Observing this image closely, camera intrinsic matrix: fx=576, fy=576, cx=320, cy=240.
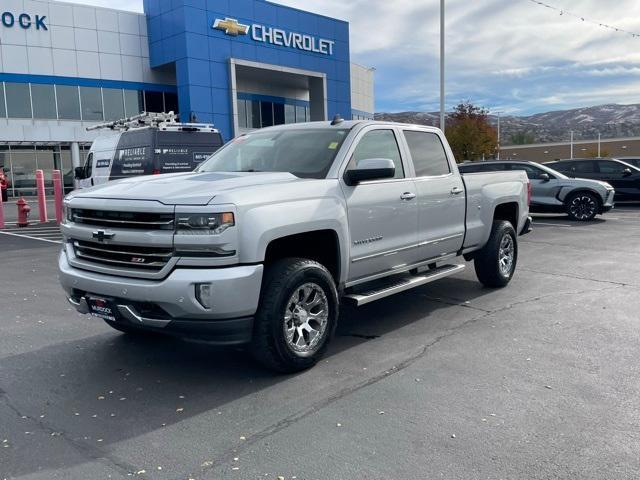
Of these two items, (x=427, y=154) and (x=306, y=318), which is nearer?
(x=306, y=318)

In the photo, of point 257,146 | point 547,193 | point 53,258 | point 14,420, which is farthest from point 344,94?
point 14,420

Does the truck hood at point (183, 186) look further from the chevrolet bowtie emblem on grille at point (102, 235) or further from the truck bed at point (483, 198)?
the truck bed at point (483, 198)

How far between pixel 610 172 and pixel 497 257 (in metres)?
14.7

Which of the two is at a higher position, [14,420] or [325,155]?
[325,155]

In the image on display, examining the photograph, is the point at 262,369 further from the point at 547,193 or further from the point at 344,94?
the point at 344,94

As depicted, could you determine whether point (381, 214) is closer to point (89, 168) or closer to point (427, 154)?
point (427, 154)

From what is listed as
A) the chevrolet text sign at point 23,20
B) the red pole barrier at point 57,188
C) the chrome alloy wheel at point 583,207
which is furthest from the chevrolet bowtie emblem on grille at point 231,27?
the chrome alloy wheel at point 583,207

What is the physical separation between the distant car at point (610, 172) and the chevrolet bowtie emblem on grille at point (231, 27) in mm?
21217

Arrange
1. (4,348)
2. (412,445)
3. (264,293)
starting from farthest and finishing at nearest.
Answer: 1. (4,348)
2. (264,293)
3. (412,445)

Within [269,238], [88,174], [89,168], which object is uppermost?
[89,168]

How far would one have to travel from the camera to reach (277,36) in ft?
118

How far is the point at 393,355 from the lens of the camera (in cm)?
496

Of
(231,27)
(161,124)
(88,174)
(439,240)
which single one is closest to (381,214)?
(439,240)

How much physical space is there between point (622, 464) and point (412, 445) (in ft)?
3.71
